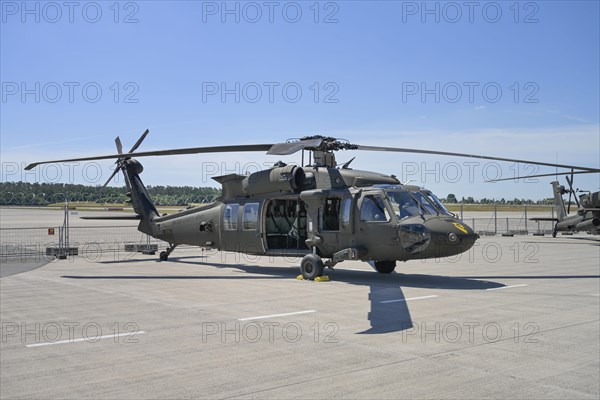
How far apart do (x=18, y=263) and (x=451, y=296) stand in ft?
47.0

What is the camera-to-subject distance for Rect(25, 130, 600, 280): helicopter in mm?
13372

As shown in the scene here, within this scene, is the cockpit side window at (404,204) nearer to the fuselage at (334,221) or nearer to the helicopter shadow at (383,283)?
the fuselage at (334,221)

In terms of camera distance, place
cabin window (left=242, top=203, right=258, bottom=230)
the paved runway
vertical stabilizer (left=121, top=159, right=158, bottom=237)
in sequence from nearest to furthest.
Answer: the paved runway, cabin window (left=242, top=203, right=258, bottom=230), vertical stabilizer (left=121, top=159, right=158, bottom=237)

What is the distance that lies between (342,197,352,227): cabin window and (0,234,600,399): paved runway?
4.92 feet

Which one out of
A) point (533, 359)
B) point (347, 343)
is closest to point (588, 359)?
point (533, 359)

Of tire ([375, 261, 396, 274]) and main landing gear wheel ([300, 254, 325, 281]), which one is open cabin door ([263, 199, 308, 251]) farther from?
tire ([375, 261, 396, 274])

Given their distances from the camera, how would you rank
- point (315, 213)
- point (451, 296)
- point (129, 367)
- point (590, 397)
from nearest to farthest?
point (590, 397) → point (129, 367) → point (451, 296) → point (315, 213)

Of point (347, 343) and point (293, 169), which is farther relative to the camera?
point (293, 169)

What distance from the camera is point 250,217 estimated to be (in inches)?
648

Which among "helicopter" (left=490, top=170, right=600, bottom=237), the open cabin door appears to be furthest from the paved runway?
"helicopter" (left=490, top=170, right=600, bottom=237)

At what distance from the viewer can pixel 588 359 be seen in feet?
22.2

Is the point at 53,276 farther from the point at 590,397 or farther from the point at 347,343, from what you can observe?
the point at 590,397

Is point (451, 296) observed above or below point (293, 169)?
below

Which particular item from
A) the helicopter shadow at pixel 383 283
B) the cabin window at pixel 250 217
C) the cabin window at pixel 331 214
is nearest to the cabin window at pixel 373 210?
the cabin window at pixel 331 214
